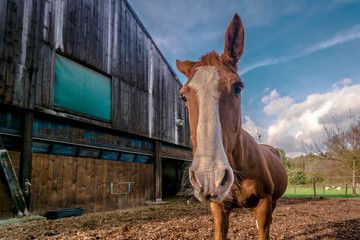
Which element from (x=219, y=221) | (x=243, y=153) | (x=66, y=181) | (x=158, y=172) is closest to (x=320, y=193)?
(x=158, y=172)

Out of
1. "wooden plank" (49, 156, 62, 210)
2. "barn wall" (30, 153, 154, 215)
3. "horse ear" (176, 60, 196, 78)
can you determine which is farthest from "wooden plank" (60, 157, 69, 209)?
"horse ear" (176, 60, 196, 78)

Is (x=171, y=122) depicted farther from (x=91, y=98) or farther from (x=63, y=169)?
(x=63, y=169)

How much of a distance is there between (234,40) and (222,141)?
1.03 meters

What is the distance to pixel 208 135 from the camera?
158 cm

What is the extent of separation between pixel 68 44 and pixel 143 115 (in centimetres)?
417

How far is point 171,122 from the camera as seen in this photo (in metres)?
12.3

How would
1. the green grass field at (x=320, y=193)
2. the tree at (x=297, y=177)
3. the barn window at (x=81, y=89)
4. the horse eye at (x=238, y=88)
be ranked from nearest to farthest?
the horse eye at (x=238, y=88) → the barn window at (x=81, y=89) → the green grass field at (x=320, y=193) → the tree at (x=297, y=177)

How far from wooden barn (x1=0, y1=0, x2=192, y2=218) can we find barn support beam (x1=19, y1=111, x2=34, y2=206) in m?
0.02

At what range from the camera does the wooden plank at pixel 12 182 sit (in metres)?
5.46

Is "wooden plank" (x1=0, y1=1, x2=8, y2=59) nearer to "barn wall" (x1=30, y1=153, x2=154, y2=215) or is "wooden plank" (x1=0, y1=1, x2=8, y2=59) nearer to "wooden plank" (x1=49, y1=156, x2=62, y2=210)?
"barn wall" (x1=30, y1=153, x2=154, y2=215)

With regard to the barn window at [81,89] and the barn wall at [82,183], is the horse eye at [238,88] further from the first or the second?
the barn window at [81,89]

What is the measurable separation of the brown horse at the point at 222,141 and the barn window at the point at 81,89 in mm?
5996

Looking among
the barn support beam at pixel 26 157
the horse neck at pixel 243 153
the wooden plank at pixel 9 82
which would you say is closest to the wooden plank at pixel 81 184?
the barn support beam at pixel 26 157

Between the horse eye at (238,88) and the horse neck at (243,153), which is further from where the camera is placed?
the horse neck at (243,153)
